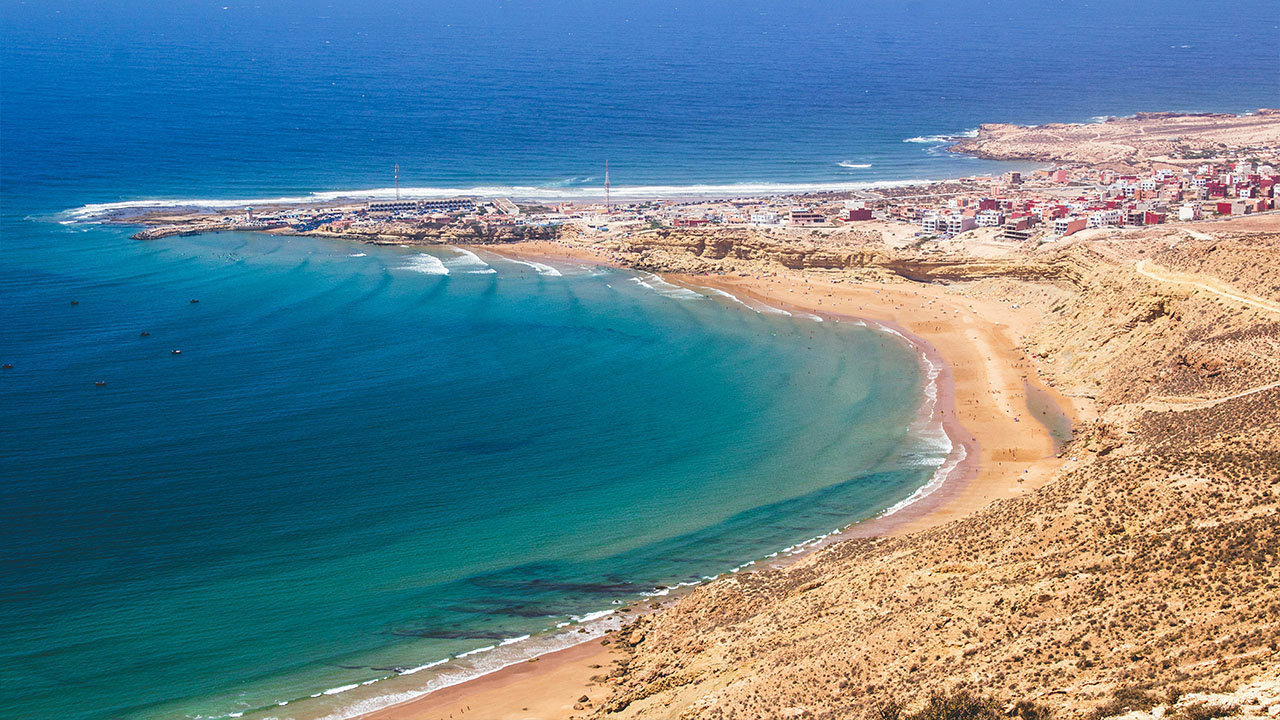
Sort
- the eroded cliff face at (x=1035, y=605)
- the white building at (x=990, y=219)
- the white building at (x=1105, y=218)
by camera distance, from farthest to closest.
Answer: the white building at (x=990, y=219) < the white building at (x=1105, y=218) < the eroded cliff face at (x=1035, y=605)

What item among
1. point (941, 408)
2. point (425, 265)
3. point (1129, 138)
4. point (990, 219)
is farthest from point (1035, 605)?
point (1129, 138)

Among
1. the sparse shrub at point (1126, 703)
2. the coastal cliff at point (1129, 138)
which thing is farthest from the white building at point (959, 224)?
the sparse shrub at point (1126, 703)

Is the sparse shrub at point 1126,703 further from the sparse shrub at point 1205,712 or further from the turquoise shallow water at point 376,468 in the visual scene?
the turquoise shallow water at point 376,468

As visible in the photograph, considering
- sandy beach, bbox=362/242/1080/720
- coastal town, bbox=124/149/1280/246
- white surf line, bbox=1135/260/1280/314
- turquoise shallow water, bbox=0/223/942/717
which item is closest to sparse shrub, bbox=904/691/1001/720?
sandy beach, bbox=362/242/1080/720

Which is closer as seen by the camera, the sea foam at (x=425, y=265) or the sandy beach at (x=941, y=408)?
the sandy beach at (x=941, y=408)

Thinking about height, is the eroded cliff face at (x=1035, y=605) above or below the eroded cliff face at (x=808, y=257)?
below


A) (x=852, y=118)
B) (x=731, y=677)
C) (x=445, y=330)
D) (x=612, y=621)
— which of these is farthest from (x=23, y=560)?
(x=852, y=118)

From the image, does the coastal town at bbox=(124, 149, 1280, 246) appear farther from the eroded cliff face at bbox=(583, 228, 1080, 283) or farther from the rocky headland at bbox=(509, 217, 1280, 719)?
the rocky headland at bbox=(509, 217, 1280, 719)
